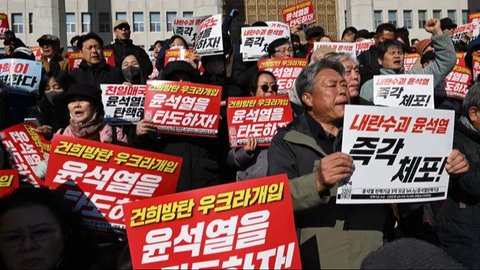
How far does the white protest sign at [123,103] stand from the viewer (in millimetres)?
6414

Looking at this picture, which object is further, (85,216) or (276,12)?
(276,12)

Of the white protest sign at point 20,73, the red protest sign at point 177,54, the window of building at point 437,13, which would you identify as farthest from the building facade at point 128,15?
the white protest sign at point 20,73

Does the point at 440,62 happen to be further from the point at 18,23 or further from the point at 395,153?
the point at 18,23

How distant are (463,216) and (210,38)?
5118 millimetres

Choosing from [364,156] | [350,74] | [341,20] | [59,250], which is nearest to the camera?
[59,250]

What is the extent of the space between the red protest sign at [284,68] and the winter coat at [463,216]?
4.11 meters

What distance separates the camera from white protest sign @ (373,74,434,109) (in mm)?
6391

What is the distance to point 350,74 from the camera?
14.9 feet

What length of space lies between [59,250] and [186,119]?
8.90 feet

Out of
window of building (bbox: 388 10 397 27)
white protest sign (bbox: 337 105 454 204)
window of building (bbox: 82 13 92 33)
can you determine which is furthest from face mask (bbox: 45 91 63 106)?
window of building (bbox: 388 10 397 27)

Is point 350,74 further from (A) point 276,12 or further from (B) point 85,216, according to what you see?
(A) point 276,12

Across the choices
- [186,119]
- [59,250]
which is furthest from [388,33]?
[59,250]

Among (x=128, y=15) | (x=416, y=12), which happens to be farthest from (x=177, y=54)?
(x=416, y=12)

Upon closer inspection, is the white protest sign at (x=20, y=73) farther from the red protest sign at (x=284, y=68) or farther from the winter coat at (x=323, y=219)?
the winter coat at (x=323, y=219)
